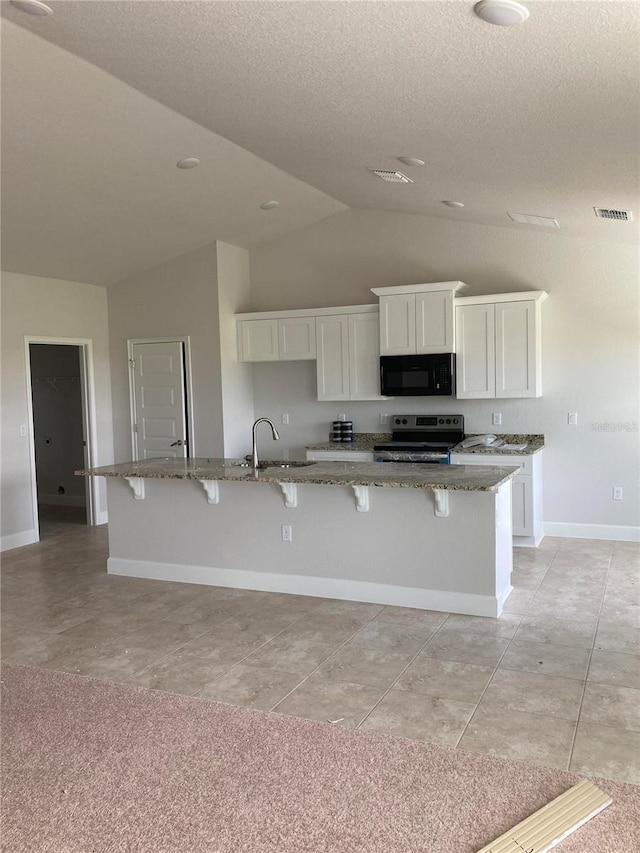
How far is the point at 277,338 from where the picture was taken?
23.4ft

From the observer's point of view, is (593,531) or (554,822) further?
(593,531)

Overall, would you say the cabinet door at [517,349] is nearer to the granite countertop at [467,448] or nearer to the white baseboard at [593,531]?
the granite countertop at [467,448]

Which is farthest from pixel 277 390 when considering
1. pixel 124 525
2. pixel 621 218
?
pixel 621 218

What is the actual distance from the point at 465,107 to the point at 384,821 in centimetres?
301

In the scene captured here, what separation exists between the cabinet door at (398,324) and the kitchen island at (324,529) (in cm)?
181


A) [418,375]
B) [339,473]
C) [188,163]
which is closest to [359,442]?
[418,375]

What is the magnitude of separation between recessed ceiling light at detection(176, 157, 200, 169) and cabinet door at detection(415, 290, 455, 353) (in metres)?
2.32

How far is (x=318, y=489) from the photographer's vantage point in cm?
479

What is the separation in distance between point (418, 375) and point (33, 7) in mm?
4259

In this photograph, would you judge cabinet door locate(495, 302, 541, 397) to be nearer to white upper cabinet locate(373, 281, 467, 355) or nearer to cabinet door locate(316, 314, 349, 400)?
white upper cabinet locate(373, 281, 467, 355)

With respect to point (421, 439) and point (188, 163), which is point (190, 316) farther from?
point (421, 439)

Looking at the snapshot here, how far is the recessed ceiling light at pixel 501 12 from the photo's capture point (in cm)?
221

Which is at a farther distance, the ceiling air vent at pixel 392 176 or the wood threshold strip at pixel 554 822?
the ceiling air vent at pixel 392 176

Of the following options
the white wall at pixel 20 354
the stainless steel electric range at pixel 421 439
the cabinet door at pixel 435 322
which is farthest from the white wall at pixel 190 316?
the cabinet door at pixel 435 322
